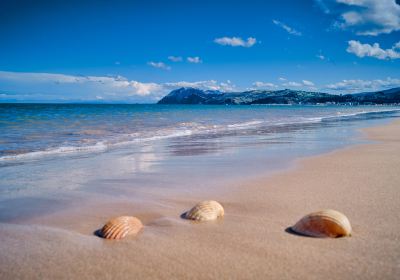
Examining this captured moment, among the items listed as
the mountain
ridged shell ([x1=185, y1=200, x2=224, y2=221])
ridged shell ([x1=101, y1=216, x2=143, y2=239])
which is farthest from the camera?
the mountain

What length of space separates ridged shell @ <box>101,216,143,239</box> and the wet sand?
0.10m

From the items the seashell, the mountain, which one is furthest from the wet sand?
the mountain

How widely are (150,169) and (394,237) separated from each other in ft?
17.7

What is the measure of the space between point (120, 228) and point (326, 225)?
7.17ft

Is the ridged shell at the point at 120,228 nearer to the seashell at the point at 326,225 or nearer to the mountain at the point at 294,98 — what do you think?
the seashell at the point at 326,225

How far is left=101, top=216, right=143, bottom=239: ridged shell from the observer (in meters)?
3.64

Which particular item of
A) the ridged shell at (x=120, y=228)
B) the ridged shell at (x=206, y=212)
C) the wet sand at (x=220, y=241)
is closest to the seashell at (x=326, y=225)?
the wet sand at (x=220, y=241)

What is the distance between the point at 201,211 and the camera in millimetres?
4191

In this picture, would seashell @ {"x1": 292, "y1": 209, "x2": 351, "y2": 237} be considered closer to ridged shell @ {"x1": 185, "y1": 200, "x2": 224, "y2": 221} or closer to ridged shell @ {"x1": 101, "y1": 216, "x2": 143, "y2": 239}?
ridged shell @ {"x1": 185, "y1": 200, "x2": 224, "y2": 221}

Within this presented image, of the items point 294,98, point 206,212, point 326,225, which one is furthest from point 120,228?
point 294,98

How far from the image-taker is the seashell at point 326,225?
3.47 metres

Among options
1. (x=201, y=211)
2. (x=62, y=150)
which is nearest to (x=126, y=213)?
(x=201, y=211)

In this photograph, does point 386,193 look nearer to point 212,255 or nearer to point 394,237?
point 394,237

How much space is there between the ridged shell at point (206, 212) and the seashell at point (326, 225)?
3.54ft
